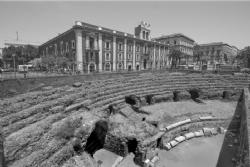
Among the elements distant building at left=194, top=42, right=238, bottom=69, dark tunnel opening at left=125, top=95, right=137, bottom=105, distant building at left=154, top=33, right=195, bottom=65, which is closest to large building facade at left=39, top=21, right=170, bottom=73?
dark tunnel opening at left=125, top=95, right=137, bottom=105

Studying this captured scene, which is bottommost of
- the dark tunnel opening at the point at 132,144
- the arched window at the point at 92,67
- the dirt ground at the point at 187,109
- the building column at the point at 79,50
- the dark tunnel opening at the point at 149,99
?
the dark tunnel opening at the point at 132,144

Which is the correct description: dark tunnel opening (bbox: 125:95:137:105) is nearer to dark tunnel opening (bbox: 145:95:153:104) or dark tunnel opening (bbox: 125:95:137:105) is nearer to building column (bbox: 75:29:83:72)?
dark tunnel opening (bbox: 145:95:153:104)

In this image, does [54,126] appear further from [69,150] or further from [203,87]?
[203,87]

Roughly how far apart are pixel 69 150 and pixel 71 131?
1.26m

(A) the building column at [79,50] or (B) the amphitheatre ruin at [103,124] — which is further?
(A) the building column at [79,50]

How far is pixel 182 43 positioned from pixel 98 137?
67424 mm

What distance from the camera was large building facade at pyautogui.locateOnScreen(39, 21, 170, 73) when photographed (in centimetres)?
3128

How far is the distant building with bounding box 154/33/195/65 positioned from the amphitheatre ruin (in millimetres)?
50853

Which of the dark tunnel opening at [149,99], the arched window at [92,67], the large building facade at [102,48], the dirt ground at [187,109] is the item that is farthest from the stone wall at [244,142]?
the arched window at [92,67]

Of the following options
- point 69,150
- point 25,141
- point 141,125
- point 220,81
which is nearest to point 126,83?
point 141,125

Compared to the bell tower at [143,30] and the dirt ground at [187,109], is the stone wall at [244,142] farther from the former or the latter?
the bell tower at [143,30]

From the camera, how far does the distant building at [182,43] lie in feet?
214

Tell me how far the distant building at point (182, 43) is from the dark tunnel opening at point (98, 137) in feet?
191

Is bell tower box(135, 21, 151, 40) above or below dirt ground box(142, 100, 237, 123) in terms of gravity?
above
